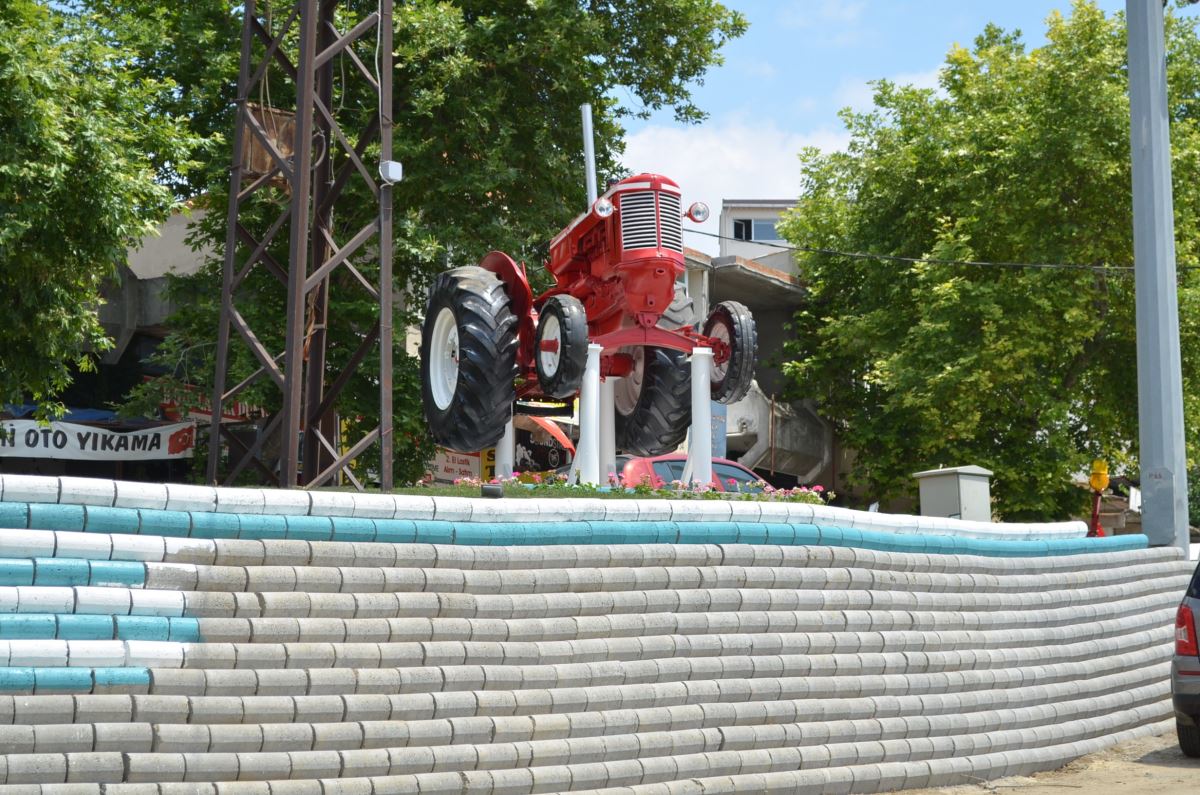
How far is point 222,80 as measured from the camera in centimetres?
2095

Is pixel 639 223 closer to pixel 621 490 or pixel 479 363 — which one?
pixel 479 363

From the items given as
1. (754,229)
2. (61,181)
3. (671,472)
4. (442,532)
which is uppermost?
(754,229)

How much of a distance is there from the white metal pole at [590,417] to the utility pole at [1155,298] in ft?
17.2

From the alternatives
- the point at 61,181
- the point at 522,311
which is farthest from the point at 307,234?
the point at 61,181

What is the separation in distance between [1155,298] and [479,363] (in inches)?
246

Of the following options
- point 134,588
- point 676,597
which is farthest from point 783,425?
point 134,588

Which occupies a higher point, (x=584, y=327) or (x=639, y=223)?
(x=639, y=223)

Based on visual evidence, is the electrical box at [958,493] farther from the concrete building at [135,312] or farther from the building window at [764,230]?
the building window at [764,230]

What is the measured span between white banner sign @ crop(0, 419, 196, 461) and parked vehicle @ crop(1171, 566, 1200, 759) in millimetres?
16952

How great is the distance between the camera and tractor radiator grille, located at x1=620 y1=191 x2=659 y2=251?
1133cm

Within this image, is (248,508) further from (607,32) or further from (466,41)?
(607,32)

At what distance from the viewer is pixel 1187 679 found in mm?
9758

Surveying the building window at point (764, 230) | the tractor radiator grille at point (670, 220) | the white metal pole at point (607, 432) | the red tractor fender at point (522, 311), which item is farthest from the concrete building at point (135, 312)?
the building window at point (764, 230)

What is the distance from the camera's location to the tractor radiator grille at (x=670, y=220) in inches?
448
